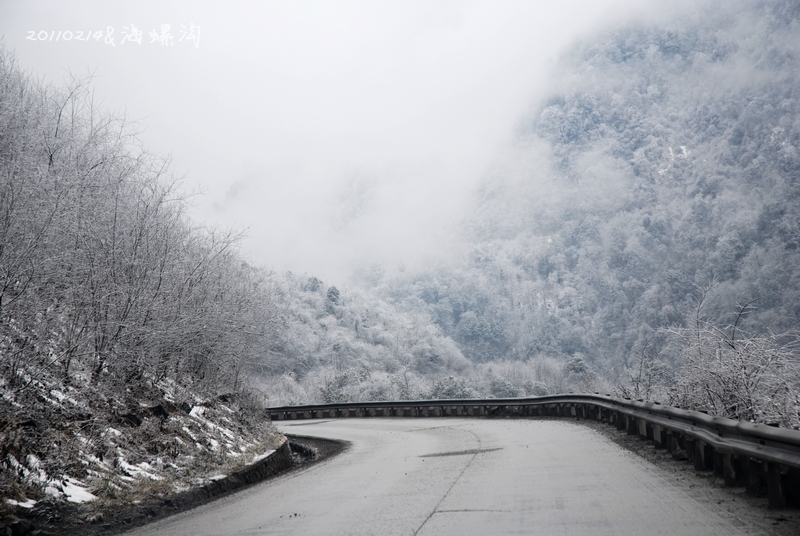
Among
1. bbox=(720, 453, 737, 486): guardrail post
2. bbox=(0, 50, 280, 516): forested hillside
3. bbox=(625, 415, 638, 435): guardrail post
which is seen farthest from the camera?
bbox=(625, 415, 638, 435): guardrail post

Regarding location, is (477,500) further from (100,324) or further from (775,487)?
(100,324)

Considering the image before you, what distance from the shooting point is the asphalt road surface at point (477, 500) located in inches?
206

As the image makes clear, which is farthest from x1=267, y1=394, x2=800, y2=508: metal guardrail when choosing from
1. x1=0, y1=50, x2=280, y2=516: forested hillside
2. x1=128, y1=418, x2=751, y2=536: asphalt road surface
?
x1=0, y1=50, x2=280, y2=516: forested hillside

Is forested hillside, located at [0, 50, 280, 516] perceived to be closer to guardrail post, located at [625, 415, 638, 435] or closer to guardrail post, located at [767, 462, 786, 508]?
guardrail post, located at [767, 462, 786, 508]

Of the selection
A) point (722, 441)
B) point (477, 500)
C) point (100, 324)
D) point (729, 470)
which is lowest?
point (477, 500)

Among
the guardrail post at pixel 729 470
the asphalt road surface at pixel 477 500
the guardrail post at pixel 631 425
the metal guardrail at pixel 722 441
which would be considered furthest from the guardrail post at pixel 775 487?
the guardrail post at pixel 631 425

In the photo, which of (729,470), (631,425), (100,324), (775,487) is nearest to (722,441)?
(729,470)

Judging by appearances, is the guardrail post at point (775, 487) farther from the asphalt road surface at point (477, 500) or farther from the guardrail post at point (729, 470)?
the guardrail post at point (729, 470)

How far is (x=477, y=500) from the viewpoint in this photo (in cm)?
644

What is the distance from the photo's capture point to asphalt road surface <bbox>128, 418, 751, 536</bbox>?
523 centimetres

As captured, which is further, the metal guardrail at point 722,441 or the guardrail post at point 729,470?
the guardrail post at point 729,470

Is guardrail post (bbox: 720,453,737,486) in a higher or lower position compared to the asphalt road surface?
higher

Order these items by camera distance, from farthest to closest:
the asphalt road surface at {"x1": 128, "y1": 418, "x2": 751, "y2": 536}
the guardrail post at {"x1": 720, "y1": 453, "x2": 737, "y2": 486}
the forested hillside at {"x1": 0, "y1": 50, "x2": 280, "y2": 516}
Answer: the forested hillside at {"x1": 0, "y1": 50, "x2": 280, "y2": 516}
the guardrail post at {"x1": 720, "y1": 453, "x2": 737, "y2": 486}
the asphalt road surface at {"x1": 128, "y1": 418, "x2": 751, "y2": 536}

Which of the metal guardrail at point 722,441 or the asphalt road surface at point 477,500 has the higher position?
the metal guardrail at point 722,441
